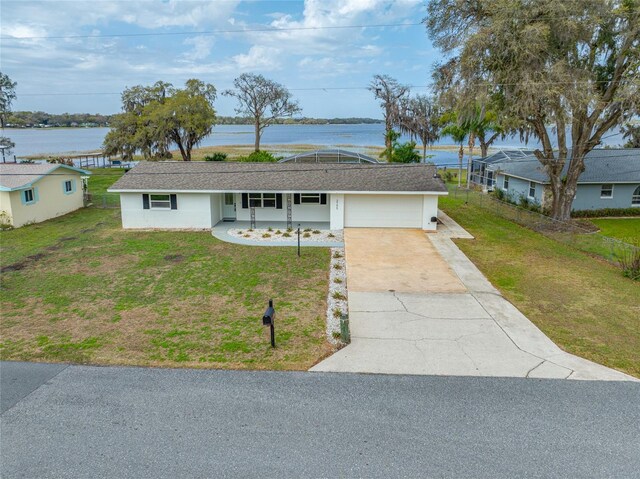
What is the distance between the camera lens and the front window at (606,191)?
84.0 ft

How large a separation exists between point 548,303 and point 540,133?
1193 centimetres

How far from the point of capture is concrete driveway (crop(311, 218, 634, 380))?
8781 millimetres

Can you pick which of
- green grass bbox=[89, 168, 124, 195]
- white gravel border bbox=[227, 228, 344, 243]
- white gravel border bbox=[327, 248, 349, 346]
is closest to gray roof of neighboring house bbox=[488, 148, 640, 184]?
white gravel border bbox=[227, 228, 344, 243]

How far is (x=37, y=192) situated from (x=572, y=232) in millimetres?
27068

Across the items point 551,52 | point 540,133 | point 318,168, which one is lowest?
point 318,168

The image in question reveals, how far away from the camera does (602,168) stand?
1040 inches

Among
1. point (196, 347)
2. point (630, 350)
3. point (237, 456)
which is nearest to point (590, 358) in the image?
point (630, 350)

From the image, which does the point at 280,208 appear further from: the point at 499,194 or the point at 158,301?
the point at 499,194

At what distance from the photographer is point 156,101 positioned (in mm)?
45562

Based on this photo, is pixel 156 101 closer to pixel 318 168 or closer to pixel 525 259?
pixel 318 168

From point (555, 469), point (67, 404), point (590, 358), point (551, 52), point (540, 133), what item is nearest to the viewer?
point (555, 469)

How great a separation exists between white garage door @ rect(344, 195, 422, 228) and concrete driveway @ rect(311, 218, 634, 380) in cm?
481

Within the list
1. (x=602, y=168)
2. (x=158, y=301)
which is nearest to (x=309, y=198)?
(x=158, y=301)

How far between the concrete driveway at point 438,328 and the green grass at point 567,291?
19.0 inches
